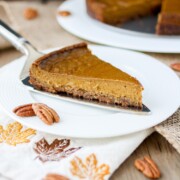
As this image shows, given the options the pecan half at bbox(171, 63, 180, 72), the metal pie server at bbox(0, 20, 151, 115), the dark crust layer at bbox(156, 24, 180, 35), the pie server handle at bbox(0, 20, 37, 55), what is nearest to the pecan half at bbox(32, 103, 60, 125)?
the metal pie server at bbox(0, 20, 151, 115)

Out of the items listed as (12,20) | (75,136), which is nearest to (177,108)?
(75,136)

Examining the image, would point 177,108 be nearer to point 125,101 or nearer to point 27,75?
point 125,101

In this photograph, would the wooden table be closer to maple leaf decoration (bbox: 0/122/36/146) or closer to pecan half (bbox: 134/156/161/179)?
pecan half (bbox: 134/156/161/179)

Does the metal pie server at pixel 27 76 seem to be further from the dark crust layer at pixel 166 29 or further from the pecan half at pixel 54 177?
the dark crust layer at pixel 166 29

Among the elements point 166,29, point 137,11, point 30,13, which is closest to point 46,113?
point 166,29

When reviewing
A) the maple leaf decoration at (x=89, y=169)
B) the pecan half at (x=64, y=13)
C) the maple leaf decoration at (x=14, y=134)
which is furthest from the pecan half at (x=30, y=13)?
the maple leaf decoration at (x=89, y=169)

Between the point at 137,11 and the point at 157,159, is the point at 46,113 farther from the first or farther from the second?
the point at 137,11
